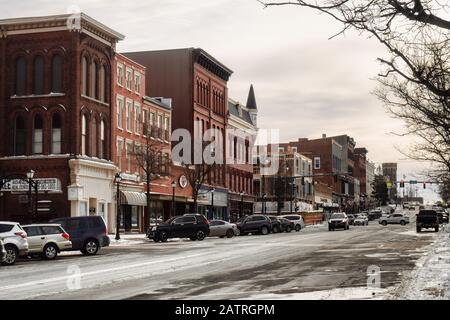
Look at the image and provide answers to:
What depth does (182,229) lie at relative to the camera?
154 ft

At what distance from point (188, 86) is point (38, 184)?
29648 mm

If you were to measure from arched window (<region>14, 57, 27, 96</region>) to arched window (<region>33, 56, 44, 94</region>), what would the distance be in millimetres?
744

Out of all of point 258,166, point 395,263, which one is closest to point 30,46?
point 395,263

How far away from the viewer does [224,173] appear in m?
86.7

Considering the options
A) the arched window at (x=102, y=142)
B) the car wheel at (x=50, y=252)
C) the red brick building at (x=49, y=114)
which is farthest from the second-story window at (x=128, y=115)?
the car wheel at (x=50, y=252)

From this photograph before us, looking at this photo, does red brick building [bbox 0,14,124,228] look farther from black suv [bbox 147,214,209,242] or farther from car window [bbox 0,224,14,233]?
car window [bbox 0,224,14,233]

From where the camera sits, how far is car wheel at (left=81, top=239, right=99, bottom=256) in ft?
108

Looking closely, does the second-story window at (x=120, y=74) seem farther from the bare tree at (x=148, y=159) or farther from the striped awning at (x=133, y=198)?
the striped awning at (x=133, y=198)

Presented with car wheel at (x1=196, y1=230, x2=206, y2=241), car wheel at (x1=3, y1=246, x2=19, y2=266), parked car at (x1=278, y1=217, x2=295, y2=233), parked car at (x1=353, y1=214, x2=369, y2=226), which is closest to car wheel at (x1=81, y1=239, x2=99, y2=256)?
car wheel at (x1=3, y1=246, x2=19, y2=266)

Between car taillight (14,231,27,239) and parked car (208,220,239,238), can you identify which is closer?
car taillight (14,231,27,239)

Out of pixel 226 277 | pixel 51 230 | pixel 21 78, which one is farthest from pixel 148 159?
pixel 226 277

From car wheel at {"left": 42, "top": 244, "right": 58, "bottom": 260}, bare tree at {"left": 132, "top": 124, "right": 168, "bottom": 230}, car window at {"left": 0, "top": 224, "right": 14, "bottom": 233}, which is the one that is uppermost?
bare tree at {"left": 132, "top": 124, "right": 168, "bottom": 230}

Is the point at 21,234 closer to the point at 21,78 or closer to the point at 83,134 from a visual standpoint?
the point at 83,134
